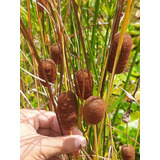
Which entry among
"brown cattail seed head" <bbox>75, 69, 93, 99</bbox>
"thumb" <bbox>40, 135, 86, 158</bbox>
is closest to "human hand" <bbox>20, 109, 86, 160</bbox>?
"thumb" <bbox>40, 135, 86, 158</bbox>

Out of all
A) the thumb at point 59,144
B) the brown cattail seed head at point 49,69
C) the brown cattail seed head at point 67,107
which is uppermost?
the brown cattail seed head at point 49,69

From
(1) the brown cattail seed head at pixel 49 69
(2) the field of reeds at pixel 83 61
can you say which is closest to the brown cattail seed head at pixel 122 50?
(2) the field of reeds at pixel 83 61

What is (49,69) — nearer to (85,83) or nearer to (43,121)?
(85,83)

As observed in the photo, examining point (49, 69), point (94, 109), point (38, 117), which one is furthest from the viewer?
point (38, 117)

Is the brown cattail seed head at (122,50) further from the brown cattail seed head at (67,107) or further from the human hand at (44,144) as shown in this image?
the human hand at (44,144)

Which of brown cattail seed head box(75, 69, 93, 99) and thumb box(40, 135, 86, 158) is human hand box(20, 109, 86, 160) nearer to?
thumb box(40, 135, 86, 158)

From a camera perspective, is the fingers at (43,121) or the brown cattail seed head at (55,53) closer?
the brown cattail seed head at (55,53)

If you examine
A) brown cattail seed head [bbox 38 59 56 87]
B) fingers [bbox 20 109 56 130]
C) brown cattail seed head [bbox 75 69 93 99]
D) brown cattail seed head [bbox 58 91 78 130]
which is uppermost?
brown cattail seed head [bbox 38 59 56 87]

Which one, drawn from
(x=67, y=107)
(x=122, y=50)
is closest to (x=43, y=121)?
(x=67, y=107)

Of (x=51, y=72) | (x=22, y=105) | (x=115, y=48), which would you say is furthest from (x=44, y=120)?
(x=115, y=48)

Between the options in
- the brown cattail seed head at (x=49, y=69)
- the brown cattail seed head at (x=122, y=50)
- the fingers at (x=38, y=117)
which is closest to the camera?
the brown cattail seed head at (x=122, y=50)

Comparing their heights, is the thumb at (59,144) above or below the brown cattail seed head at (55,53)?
below
